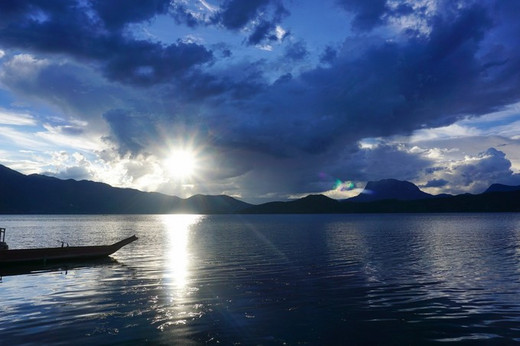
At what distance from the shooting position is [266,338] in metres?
19.4

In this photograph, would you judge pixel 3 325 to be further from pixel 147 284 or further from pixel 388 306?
pixel 388 306

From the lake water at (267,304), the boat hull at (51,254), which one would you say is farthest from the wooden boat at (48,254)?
the lake water at (267,304)

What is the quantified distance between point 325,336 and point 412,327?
5.57 m

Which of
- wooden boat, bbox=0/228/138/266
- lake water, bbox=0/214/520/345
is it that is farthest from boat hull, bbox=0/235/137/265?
lake water, bbox=0/214/520/345

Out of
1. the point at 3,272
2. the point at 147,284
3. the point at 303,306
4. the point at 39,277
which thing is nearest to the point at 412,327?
the point at 303,306

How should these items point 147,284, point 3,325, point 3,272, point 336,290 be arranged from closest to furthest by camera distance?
point 3,325 → point 336,290 → point 147,284 → point 3,272

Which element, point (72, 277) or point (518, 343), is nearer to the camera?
point (518, 343)

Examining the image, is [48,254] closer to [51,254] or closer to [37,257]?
[51,254]

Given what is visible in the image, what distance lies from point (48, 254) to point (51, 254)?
378mm

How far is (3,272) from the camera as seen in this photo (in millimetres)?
43531

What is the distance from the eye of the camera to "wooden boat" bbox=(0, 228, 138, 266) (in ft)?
157

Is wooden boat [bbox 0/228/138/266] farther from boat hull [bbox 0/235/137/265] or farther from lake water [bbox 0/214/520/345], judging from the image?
lake water [bbox 0/214/520/345]

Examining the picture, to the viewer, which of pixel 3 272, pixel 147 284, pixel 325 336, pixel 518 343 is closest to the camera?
pixel 518 343

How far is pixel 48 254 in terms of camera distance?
166 ft
